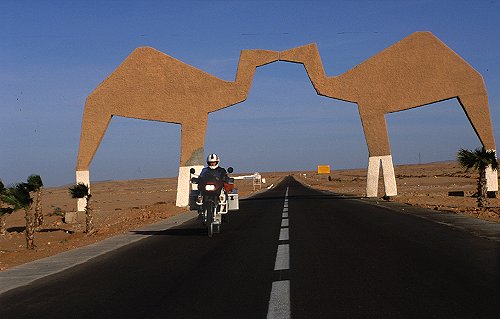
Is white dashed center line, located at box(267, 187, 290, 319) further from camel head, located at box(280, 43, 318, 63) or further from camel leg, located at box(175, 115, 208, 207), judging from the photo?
camel head, located at box(280, 43, 318, 63)

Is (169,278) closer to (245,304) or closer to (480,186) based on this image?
(245,304)

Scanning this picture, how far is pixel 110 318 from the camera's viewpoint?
7598mm

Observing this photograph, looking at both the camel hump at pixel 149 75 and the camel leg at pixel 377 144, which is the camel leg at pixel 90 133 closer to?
the camel hump at pixel 149 75

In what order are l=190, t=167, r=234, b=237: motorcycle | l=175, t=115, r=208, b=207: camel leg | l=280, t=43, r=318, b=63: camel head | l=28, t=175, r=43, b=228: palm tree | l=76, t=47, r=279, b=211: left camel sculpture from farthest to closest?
l=280, t=43, r=318, b=63: camel head → l=76, t=47, r=279, b=211: left camel sculpture → l=175, t=115, r=208, b=207: camel leg → l=28, t=175, r=43, b=228: palm tree → l=190, t=167, r=234, b=237: motorcycle

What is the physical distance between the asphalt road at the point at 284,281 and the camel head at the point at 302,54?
950 inches

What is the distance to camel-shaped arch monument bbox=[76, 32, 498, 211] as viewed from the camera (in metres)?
38.7

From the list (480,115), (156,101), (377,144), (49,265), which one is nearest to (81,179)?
(156,101)

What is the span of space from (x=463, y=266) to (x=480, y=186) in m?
24.0

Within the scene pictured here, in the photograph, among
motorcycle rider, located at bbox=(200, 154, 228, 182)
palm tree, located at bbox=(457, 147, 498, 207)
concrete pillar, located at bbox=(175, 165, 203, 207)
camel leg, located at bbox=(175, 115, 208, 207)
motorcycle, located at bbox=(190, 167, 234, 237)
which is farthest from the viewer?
camel leg, located at bbox=(175, 115, 208, 207)

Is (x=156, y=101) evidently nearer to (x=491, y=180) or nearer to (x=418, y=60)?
(x=418, y=60)

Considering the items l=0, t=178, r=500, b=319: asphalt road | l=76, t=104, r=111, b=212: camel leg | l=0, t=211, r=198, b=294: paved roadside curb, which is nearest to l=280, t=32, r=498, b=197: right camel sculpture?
l=76, t=104, r=111, b=212: camel leg

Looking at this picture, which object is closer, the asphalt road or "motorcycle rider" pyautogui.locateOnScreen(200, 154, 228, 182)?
the asphalt road

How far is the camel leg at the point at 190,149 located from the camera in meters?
38.6

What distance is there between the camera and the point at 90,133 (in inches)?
1533
